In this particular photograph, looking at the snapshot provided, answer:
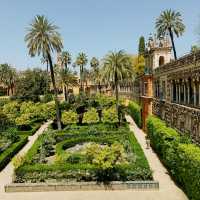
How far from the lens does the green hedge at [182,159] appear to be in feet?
60.1

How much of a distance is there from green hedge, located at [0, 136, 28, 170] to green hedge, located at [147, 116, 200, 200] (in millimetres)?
13187

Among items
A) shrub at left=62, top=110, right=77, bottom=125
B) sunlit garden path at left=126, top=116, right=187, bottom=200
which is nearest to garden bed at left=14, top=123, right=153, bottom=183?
sunlit garden path at left=126, top=116, right=187, bottom=200

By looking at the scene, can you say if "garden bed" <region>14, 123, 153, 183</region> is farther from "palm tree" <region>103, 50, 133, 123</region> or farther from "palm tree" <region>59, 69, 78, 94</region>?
"palm tree" <region>59, 69, 78, 94</region>

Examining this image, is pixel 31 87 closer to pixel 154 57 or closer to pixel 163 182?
pixel 154 57

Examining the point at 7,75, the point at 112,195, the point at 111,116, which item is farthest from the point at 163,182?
the point at 7,75

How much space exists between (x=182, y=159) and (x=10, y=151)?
18546mm

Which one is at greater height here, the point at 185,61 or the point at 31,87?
the point at 185,61

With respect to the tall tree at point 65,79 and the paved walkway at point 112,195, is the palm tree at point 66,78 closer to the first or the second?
the tall tree at point 65,79

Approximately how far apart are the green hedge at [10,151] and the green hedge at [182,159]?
13187 millimetres

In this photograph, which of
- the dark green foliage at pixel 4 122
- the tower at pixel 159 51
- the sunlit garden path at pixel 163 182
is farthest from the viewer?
the dark green foliage at pixel 4 122

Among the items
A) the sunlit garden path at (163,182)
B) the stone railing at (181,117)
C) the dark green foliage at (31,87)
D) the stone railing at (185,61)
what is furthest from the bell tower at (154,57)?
the dark green foliage at (31,87)

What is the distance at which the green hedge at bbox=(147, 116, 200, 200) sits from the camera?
1833 cm

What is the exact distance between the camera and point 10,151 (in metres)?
33.9

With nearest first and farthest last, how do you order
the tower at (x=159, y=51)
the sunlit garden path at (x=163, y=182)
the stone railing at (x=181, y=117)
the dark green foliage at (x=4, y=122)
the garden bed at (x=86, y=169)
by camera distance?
the sunlit garden path at (x=163, y=182) < the stone railing at (x=181, y=117) < the garden bed at (x=86, y=169) < the tower at (x=159, y=51) < the dark green foliage at (x=4, y=122)
